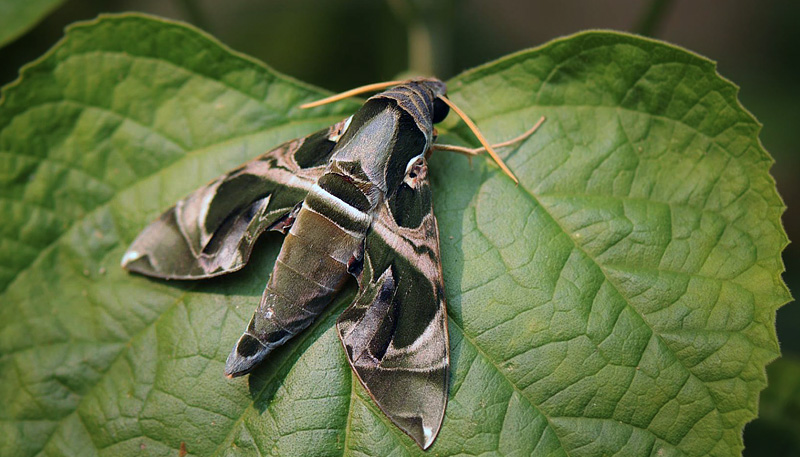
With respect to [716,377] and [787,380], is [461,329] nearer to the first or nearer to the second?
[716,377]

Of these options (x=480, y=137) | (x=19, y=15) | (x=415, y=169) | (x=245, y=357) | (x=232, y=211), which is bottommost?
(x=245, y=357)

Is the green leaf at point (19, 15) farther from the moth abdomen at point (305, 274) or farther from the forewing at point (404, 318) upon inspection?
the forewing at point (404, 318)

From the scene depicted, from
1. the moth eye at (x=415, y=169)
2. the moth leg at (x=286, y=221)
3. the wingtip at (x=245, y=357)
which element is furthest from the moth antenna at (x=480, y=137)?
the wingtip at (x=245, y=357)

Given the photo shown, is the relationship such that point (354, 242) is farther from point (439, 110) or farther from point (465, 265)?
point (439, 110)

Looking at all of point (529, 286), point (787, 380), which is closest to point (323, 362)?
point (529, 286)

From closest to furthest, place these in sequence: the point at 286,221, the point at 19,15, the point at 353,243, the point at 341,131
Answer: the point at 353,243 → the point at 286,221 → the point at 341,131 → the point at 19,15

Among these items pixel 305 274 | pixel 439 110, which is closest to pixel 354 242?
pixel 305 274
